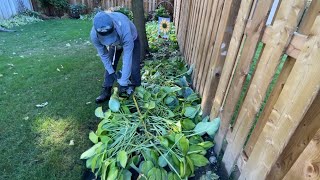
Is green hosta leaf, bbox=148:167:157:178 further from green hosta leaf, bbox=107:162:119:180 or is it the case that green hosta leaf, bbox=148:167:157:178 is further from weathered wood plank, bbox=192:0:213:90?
weathered wood plank, bbox=192:0:213:90

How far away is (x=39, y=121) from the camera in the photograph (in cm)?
265

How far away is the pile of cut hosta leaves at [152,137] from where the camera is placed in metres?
1.78

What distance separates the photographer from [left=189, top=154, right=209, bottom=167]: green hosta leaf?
1810mm

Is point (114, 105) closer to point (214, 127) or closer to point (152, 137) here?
point (152, 137)

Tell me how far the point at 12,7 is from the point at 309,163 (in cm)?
1151

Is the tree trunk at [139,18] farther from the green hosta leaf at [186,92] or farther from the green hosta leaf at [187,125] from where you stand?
the green hosta leaf at [187,125]

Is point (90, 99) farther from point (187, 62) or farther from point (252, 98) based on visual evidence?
point (252, 98)

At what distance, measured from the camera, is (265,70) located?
1.38 meters

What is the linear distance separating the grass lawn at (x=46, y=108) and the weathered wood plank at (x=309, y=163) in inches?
68.4

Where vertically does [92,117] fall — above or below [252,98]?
below

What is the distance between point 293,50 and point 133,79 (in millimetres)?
2094

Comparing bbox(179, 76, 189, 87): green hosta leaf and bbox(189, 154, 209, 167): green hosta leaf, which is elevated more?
bbox(189, 154, 209, 167): green hosta leaf

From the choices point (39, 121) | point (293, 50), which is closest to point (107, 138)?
point (39, 121)

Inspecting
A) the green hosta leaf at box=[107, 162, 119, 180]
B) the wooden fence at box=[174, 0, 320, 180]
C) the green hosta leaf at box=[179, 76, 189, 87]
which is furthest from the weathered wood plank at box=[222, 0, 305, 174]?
the green hosta leaf at box=[179, 76, 189, 87]
